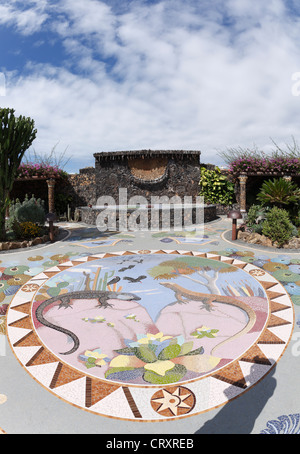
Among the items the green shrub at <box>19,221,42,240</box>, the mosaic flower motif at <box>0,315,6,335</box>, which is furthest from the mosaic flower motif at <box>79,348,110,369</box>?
the green shrub at <box>19,221,42,240</box>

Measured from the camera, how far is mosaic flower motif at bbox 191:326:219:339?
452 centimetres

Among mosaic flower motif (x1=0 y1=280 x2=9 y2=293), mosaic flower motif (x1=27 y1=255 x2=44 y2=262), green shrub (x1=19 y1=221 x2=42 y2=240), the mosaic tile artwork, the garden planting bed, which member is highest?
green shrub (x1=19 y1=221 x2=42 y2=240)

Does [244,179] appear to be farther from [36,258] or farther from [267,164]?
[36,258]

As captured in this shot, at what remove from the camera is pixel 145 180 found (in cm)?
1773

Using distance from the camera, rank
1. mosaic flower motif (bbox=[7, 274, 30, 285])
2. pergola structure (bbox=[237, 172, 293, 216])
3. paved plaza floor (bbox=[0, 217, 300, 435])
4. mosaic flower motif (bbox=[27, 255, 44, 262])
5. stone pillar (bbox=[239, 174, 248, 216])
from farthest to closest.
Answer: stone pillar (bbox=[239, 174, 248, 216]) → pergola structure (bbox=[237, 172, 293, 216]) → mosaic flower motif (bbox=[27, 255, 44, 262]) → mosaic flower motif (bbox=[7, 274, 30, 285]) → paved plaza floor (bbox=[0, 217, 300, 435])

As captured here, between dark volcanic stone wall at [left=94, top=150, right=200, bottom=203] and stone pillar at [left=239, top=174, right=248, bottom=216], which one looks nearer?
stone pillar at [left=239, top=174, right=248, bottom=216]

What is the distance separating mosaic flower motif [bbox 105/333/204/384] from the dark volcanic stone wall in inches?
544

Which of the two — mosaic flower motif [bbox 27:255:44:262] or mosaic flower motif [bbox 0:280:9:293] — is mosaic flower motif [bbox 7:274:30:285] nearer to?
mosaic flower motif [bbox 0:280:9:293]

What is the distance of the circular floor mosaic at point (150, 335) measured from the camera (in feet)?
11.2

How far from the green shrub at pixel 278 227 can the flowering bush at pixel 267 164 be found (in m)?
6.20

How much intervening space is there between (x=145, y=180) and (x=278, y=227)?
971 centimetres

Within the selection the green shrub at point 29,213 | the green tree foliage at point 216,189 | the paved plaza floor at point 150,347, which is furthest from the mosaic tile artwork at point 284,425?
the green tree foliage at point 216,189

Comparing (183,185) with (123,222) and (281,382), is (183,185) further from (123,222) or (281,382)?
(281,382)

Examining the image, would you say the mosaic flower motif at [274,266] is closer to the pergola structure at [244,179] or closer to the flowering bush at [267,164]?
the pergola structure at [244,179]
